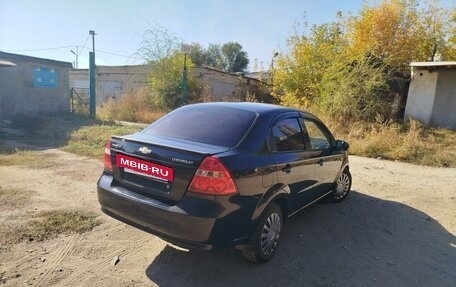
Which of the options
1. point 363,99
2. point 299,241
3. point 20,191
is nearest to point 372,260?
point 299,241

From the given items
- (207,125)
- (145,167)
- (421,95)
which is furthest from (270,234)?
(421,95)

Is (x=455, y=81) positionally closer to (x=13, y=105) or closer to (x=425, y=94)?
(x=425, y=94)

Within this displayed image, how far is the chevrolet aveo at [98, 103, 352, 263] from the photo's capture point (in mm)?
2963

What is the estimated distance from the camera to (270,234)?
3602mm

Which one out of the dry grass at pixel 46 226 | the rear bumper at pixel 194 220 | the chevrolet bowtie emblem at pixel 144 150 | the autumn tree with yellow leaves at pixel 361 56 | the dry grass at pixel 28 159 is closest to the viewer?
the rear bumper at pixel 194 220

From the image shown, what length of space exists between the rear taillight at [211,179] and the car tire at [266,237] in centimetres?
64

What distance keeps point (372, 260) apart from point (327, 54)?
14340 millimetres

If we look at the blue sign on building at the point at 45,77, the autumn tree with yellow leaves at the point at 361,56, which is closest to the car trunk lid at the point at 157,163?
the autumn tree with yellow leaves at the point at 361,56

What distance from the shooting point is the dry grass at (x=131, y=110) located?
17.2 meters

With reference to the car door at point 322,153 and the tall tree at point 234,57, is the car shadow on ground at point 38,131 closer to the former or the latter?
the car door at point 322,153

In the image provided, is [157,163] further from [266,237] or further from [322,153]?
[322,153]

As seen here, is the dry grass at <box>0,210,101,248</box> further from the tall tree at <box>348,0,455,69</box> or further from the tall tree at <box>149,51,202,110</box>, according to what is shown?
the tall tree at <box>348,0,455,69</box>

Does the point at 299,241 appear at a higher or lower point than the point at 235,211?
lower

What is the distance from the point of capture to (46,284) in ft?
9.94
